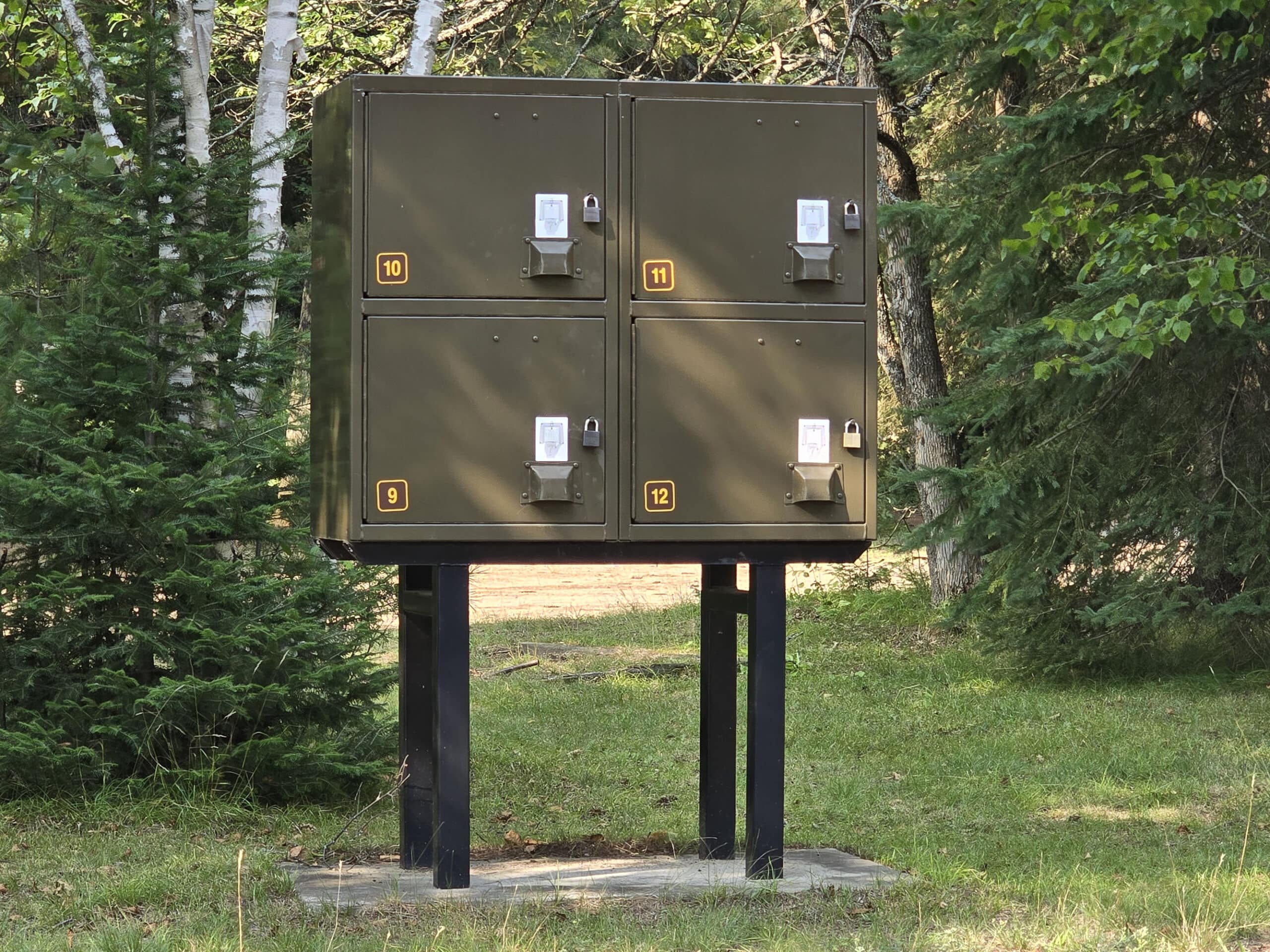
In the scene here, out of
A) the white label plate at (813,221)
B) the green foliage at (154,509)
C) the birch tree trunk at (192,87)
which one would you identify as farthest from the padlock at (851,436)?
the birch tree trunk at (192,87)

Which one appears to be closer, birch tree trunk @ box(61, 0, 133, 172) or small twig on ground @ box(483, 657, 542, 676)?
birch tree trunk @ box(61, 0, 133, 172)

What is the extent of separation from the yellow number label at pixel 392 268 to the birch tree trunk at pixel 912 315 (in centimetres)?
975

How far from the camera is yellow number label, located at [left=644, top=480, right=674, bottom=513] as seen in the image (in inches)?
189

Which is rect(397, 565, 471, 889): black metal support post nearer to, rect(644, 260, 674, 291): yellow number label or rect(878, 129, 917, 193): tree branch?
rect(644, 260, 674, 291): yellow number label

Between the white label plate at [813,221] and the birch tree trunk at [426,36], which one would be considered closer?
the white label plate at [813,221]

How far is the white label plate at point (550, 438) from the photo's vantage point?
187 inches

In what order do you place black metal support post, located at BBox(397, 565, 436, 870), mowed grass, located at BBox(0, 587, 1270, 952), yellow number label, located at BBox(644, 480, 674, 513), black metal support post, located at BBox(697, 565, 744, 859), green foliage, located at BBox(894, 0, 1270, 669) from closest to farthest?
mowed grass, located at BBox(0, 587, 1270, 952), yellow number label, located at BBox(644, 480, 674, 513), black metal support post, located at BBox(397, 565, 436, 870), black metal support post, located at BBox(697, 565, 744, 859), green foliage, located at BBox(894, 0, 1270, 669)

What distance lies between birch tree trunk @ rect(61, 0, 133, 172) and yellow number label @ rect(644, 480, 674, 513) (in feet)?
11.3

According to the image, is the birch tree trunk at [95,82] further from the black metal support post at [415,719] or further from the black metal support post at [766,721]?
the black metal support post at [766,721]

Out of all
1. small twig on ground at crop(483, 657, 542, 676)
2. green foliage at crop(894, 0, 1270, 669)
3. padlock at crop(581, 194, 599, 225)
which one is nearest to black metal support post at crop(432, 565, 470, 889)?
padlock at crop(581, 194, 599, 225)

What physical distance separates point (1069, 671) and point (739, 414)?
294 inches

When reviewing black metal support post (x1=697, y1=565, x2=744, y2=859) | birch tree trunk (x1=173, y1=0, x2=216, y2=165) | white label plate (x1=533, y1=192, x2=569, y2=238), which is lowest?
black metal support post (x1=697, y1=565, x2=744, y2=859)

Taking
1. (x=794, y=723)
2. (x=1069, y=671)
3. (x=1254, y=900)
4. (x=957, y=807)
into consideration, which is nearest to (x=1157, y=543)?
(x=1069, y=671)

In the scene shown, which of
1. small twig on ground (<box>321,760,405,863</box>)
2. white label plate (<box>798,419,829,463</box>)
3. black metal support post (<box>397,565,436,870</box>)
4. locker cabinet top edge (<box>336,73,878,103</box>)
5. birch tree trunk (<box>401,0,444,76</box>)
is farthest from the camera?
birch tree trunk (<box>401,0,444,76</box>)
